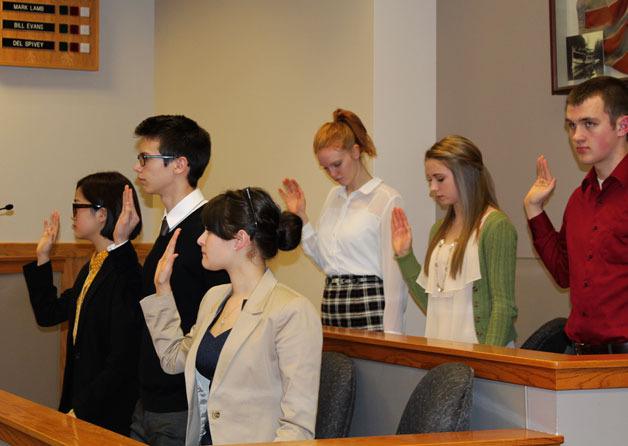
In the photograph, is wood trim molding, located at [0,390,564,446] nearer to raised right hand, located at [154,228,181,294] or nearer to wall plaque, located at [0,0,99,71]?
raised right hand, located at [154,228,181,294]

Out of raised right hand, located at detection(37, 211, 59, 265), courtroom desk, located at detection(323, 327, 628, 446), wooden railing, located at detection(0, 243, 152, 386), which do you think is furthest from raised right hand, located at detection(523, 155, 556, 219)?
wooden railing, located at detection(0, 243, 152, 386)

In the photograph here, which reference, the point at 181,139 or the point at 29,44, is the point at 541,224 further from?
the point at 29,44

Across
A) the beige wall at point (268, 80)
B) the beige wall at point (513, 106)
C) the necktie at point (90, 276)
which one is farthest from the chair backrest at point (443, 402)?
the beige wall at point (268, 80)

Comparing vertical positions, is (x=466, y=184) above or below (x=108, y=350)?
above

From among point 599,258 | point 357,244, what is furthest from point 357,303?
point 599,258

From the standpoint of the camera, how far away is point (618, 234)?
2932 millimetres

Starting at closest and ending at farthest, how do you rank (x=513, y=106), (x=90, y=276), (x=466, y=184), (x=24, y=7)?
(x=466, y=184) < (x=90, y=276) < (x=513, y=106) < (x=24, y=7)

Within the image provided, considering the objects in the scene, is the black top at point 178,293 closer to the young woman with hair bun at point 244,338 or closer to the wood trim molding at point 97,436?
the young woman with hair bun at point 244,338

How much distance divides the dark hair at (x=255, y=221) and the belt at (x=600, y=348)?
0.95m

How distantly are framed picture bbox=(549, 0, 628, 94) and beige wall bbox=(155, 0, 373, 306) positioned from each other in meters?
1.03

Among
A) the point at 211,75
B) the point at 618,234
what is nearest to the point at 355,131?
the point at 618,234

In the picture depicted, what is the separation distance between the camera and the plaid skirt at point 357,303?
392 centimetres

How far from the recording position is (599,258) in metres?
2.96

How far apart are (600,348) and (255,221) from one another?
43.2 inches
